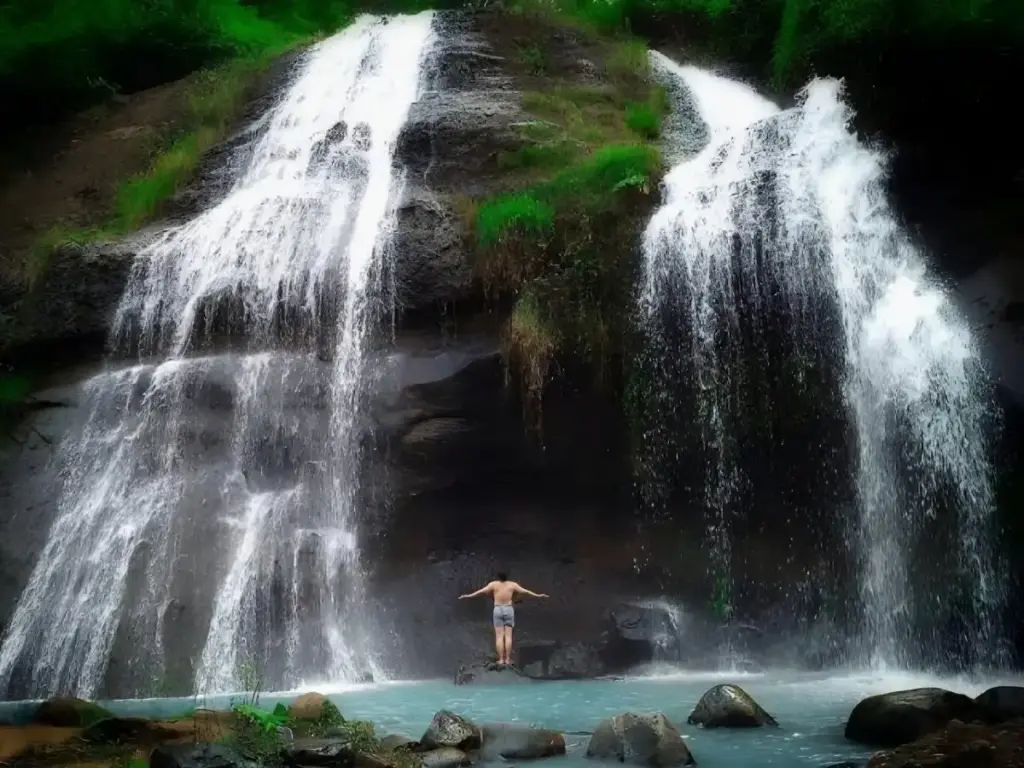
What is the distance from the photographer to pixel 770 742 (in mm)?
6945

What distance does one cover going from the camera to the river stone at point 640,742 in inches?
247

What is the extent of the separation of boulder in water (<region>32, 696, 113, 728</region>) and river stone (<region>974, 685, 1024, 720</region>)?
6.48 m

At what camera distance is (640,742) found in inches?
252

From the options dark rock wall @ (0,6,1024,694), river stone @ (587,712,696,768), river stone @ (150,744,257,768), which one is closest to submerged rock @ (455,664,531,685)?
dark rock wall @ (0,6,1024,694)

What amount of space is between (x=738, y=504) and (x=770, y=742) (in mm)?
6325

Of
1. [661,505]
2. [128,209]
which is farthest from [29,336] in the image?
[661,505]

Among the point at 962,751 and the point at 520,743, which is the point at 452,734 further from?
the point at 962,751

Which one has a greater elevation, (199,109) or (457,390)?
(199,109)

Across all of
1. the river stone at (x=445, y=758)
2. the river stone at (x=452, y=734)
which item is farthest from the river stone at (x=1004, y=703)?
the river stone at (x=445, y=758)

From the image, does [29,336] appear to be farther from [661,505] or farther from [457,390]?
[661,505]

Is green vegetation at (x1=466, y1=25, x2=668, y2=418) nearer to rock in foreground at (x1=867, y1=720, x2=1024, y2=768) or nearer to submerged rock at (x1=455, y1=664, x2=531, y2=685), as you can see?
submerged rock at (x1=455, y1=664, x2=531, y2=685)

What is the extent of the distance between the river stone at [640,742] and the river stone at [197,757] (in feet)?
7.84

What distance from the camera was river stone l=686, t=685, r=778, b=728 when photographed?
7430mm

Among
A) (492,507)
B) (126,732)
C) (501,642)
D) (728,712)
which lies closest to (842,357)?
(492,507)
